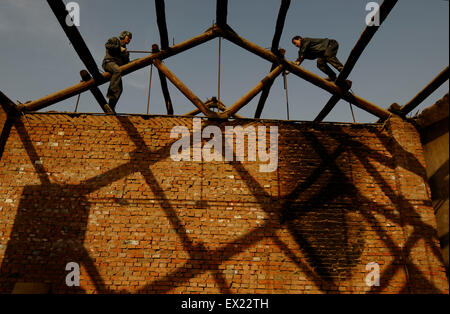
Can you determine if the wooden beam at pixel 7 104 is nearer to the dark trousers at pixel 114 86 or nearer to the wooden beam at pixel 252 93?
the dark trousers at pixel 114 86

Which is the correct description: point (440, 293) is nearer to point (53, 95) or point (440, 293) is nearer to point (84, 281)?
point (84, 281)

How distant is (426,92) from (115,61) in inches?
258

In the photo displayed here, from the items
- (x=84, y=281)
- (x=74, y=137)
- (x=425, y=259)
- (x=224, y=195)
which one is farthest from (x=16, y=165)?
(x=425, y=259)

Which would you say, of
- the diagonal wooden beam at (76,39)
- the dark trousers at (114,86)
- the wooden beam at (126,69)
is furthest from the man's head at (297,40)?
the diagonal wooden beam at (76,39)

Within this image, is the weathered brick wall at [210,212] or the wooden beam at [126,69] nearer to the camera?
the weathered brick wall at [210,212]

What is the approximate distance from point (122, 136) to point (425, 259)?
252 inches

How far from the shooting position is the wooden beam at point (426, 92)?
5.08 metres

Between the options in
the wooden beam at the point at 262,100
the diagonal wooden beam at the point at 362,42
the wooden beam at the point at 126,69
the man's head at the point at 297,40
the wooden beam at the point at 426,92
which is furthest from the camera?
Result: the wooden beam at the point at 262,100

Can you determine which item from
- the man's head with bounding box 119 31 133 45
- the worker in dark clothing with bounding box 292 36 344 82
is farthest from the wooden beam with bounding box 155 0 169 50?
the worker in dark clothing with bounding box 292 36 344 82

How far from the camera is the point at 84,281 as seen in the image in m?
4.87

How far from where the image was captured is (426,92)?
5.46 metres

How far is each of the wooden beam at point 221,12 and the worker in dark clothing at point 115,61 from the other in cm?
206

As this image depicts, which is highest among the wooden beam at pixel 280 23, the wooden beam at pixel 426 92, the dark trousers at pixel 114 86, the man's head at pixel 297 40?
the man's head at pixel 297 40

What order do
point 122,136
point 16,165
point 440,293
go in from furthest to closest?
1. point 122,136
2. point 16,165
3. point 440,293
